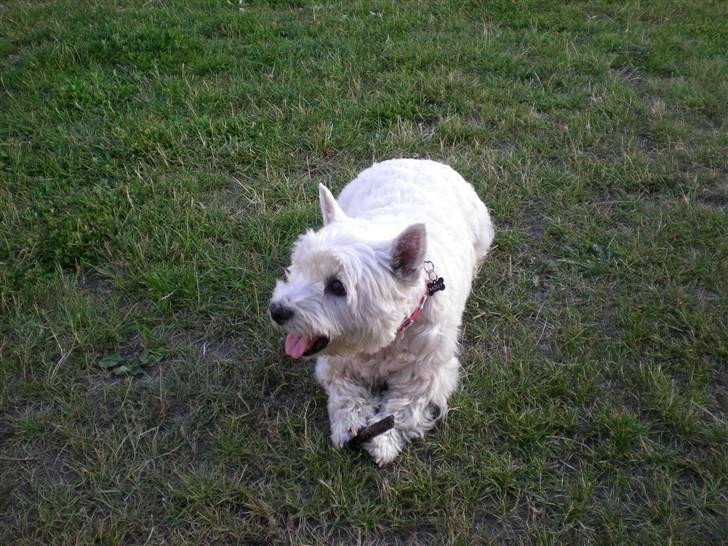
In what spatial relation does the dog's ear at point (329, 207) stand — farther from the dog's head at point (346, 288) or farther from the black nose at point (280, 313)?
the black nose at point (280, 313)

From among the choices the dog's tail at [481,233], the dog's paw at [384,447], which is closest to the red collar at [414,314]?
the dog's paw at [384,447]

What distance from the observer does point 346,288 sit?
2.79 m

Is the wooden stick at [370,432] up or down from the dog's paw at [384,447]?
up

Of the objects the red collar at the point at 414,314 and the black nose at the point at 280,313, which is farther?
the red collar at the point at 414,314

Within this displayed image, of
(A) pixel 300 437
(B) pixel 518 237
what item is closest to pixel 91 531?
(A) pixel 300 437

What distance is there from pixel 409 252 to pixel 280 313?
0.69 meters

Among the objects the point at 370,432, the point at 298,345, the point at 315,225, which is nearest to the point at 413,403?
the point at 370,432

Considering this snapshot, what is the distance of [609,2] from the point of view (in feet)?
26.2

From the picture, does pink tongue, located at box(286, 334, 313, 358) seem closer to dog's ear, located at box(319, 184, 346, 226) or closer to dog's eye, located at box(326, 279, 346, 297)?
dog's eye, located at box(326, 279, 346, 297)

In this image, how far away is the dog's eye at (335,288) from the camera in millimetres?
2832

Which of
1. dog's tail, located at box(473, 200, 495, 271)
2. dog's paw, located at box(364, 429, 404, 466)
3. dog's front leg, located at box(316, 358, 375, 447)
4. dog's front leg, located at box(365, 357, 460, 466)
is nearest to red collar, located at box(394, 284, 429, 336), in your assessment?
dog's front leg, located at box(365, 357, 460, 466)

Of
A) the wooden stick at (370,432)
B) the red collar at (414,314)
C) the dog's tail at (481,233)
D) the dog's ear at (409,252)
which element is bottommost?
the wooden stick at (370,432)

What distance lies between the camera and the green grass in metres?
3.02

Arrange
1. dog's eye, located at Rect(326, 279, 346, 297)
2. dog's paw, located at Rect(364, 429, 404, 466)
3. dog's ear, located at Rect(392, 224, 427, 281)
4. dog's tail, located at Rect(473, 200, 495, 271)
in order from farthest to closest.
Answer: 1. dog's tail, located at Rect(473, 200, 495, 271)
2. dog's paw, located at Rect(364, 429, 404, 466)
3. dog's eye, located at Rect(326, 279, 346, 297)
4. dog's ear, located at Rect(392, 224, 427, 281)
